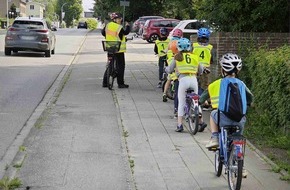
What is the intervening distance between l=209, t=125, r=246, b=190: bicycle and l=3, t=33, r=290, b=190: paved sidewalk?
24 centimetres

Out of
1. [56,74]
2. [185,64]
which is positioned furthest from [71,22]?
[185,64]

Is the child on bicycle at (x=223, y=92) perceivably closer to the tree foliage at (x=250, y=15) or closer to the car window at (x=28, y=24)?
the tree foliage at (x=250, y=15)

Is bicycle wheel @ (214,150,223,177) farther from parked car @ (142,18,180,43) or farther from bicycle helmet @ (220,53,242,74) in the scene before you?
parked car @ (142,18,180,43)

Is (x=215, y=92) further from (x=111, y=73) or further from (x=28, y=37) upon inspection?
(x=28, y=37)

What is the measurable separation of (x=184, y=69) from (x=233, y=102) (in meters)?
3.14

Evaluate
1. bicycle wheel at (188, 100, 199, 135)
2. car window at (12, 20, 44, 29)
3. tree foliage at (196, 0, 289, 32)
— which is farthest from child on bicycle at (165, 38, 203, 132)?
car window at (12, 20, 44, 29)

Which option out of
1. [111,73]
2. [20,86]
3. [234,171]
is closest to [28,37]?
[20,86]

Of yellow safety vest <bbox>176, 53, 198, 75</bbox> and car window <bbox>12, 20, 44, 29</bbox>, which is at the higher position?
car window <bbox>12, 20, 44, 29</bbox>

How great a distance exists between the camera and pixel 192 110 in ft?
29.9

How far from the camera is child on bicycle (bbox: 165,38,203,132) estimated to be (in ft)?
29.9

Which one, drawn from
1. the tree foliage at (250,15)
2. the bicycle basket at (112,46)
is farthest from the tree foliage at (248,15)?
the bicycle basket at (112,46)

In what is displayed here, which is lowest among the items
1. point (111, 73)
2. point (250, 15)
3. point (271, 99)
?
point (111, 73)

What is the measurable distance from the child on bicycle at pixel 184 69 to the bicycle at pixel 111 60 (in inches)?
195

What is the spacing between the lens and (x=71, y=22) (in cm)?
15250
